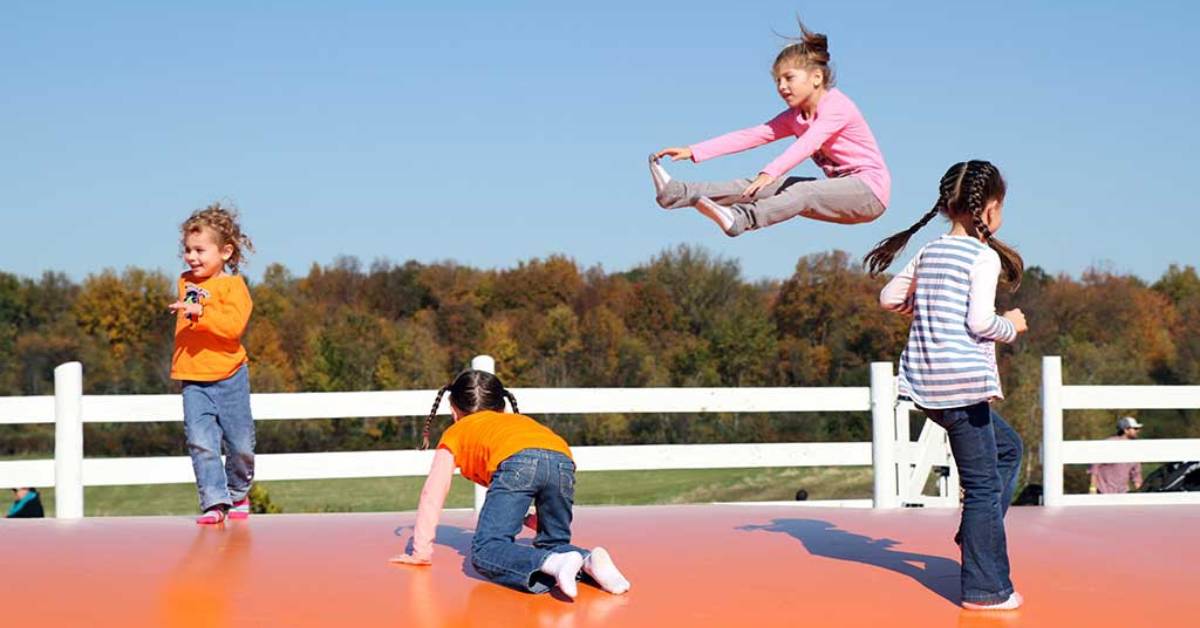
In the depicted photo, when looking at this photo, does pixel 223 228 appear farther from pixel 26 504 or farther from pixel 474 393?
pixel 26 504

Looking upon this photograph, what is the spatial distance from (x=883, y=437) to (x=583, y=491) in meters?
18.1

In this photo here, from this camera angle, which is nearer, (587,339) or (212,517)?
(212,517)

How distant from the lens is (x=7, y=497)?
28672 millimetres

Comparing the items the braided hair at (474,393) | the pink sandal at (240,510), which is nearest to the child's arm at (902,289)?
the braided hair at (474,393)

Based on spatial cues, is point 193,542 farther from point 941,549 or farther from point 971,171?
point 971,171

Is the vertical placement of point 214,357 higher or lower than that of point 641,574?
higher

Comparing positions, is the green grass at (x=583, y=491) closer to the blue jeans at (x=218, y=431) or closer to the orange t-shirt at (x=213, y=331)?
the blue jeans at (x=218, y=431)

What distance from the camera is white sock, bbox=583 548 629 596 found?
500cm

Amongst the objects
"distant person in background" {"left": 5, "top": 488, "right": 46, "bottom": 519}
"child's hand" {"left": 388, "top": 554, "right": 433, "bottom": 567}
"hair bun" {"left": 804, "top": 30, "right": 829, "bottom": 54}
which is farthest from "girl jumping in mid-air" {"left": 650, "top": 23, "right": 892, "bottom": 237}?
"distant person in background" {"left": 5, "top": 488, "right": 46, "bottom": 519}

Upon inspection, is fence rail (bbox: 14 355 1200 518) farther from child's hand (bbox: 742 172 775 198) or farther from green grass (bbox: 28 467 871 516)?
green grass (bbox: 28 467 871 516)

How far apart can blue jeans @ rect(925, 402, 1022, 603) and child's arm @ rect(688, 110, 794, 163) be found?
53.6 inches

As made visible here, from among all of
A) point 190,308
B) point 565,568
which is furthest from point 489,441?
point 190,308

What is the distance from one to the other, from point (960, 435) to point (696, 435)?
1810 cm

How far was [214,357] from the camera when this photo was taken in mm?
7145
